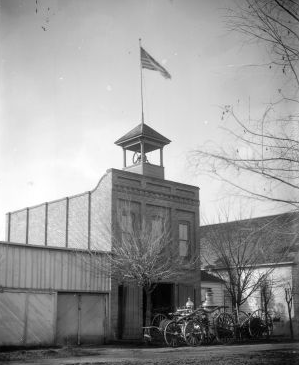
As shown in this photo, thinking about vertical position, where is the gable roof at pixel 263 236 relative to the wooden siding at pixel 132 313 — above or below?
above

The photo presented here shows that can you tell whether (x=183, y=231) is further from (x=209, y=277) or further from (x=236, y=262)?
(x=209, y=277)

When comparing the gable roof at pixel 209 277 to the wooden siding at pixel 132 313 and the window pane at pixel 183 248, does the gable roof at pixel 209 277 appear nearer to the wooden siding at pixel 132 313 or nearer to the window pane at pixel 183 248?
the window pane at pixel 183 248

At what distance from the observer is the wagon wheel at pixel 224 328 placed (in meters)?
21.7

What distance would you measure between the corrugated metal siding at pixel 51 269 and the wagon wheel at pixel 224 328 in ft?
17.7

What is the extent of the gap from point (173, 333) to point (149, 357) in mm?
4466

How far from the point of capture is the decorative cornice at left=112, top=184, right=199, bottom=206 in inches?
1064

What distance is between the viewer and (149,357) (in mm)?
15891

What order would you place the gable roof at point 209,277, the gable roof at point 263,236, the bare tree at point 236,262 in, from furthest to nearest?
the gable roof at point 209,277 → the bare tree at point 236,262 → the gable roof at point 263,236

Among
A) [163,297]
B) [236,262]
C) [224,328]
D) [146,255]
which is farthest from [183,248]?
[224,328]

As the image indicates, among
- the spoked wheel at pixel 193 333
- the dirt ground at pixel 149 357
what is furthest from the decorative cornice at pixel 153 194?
the dirt ground at pixel 149 357

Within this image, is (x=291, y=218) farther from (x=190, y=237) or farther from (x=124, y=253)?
(x=190, y=237)

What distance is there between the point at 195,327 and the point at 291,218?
14.0 meters

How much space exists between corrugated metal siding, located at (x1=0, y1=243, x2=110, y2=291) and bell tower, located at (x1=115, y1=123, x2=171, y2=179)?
21.6 feet

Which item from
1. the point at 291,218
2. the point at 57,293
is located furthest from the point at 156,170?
the point at 291,218
